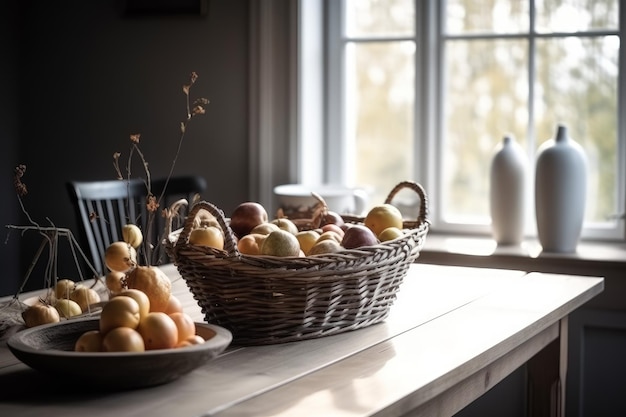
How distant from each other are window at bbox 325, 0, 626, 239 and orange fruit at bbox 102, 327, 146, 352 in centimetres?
194

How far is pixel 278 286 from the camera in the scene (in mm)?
1460

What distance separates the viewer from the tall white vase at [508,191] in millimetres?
2848

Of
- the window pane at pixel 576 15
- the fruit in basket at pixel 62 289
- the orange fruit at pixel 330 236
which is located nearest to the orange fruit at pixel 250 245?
the orange fruit at pixel 330 236

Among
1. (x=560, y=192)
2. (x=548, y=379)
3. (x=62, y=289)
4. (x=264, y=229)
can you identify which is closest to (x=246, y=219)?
(x=264, y=229)

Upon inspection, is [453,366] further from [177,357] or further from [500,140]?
[500,140]

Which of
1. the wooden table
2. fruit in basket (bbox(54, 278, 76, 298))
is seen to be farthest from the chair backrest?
fruit in basket (bbox(54, 278, 76, 298))

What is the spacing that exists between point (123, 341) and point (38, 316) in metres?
0.37

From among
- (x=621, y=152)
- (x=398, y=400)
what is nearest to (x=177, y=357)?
(x=398, y=400)

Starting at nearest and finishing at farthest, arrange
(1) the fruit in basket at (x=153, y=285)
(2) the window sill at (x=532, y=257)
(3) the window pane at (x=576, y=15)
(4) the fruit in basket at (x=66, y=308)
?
(1) the fruit in basket at (x=153, y=285), (4) the fruit in basket at (x=66, y=308), (2) the window sill at (x=532, y=257), (3) the window pane at (x=576, y=15)

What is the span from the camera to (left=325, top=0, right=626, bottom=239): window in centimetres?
300

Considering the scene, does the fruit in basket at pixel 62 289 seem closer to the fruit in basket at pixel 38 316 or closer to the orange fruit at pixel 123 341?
the fruit in basket at pixel 38 316

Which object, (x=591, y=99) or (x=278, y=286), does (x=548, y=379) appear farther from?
(x=591, y=99)

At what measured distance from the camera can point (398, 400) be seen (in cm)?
119

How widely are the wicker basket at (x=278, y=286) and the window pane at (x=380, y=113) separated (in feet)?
5.52
